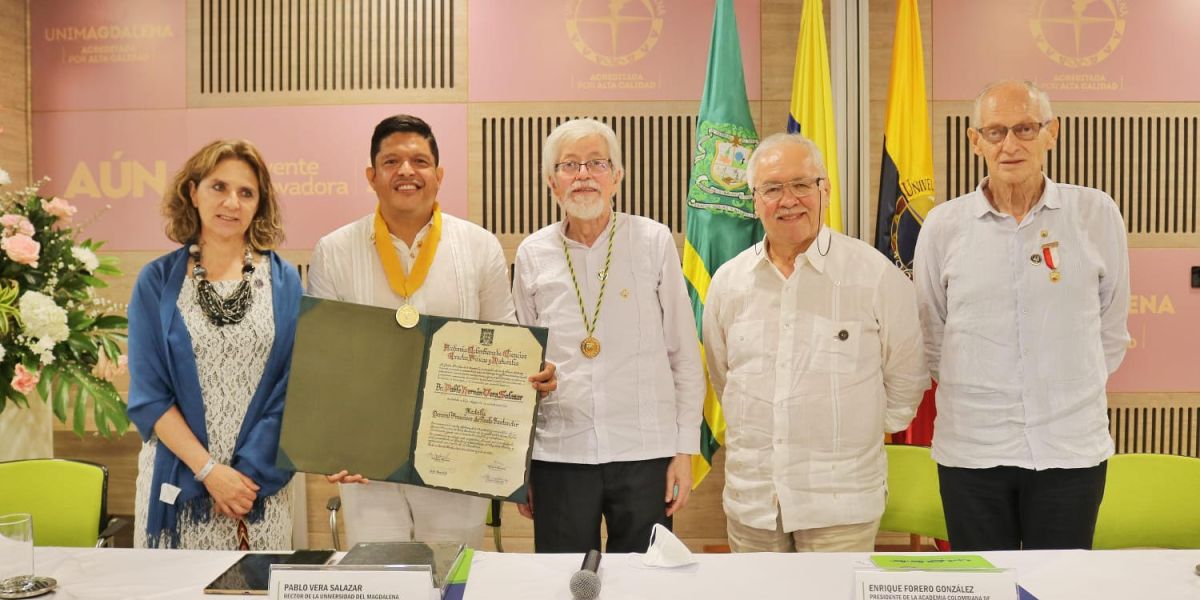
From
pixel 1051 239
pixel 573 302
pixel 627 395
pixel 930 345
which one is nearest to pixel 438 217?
pixel 573 302

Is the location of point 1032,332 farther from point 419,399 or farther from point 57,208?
point 57,208

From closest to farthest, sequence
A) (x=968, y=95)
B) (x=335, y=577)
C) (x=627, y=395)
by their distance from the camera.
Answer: (x=335, y=577) < (x=627, y=395) < (x=968, y=95)

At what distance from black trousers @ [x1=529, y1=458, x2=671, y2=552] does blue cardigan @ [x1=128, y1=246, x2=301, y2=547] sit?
79 cm

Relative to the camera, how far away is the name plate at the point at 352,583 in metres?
1.51

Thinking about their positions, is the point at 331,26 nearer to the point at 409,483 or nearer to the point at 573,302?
the point at 573,302

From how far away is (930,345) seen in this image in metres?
2.63

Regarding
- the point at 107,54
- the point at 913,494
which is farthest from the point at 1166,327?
the point at 107,54

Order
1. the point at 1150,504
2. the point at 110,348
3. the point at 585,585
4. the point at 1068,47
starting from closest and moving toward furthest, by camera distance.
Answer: the point at 585,585 < the point at 1150,504 < the point at 110,348 < the point at 1068,47

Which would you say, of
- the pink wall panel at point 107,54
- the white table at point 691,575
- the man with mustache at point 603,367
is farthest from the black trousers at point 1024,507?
the pink wall panel at point 107,54

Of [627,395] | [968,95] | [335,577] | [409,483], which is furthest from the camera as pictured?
[968,95]

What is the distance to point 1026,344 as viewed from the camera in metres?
2.39

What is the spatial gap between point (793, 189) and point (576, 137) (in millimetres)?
684

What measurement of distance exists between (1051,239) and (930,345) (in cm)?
47

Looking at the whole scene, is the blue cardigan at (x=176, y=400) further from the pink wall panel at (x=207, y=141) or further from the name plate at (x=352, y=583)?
the pink wall panel at (x=207, y=141)
